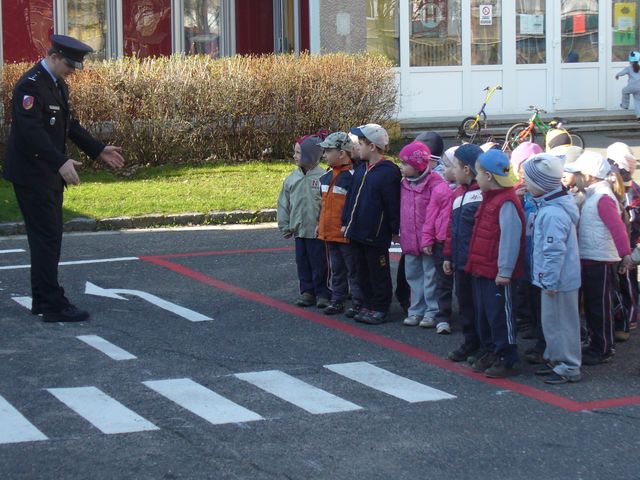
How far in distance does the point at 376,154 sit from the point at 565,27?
51.0ft

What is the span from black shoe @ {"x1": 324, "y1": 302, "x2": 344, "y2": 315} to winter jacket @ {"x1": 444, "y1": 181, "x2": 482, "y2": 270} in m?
1.61

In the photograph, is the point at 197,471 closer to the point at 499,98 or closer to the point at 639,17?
the point at 499,98

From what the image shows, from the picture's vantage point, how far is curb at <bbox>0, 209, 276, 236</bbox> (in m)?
13.5

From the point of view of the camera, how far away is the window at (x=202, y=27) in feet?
74.6

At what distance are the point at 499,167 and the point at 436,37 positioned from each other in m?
15.8

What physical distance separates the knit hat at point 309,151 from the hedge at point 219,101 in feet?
26.5

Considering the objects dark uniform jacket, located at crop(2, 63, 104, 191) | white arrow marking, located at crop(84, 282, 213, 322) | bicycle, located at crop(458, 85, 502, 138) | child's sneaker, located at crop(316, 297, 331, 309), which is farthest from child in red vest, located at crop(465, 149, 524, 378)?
bicycle, located at crop(458, 85, 502, 138)

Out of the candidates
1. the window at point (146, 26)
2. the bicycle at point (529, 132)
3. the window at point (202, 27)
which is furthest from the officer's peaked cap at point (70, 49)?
the window at point (202, 27)

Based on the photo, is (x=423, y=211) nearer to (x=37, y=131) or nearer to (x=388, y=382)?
(x=388, y=382)

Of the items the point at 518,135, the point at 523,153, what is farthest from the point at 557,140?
the point at 518,135

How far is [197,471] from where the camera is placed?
18.3 ft

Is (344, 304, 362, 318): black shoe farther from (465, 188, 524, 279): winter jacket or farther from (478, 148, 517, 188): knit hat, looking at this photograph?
(478, 148, 517, 188): knit hat

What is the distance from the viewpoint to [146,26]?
2242 centimetres

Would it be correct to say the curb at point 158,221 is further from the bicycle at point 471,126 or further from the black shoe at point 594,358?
the black shoe at point 594,358
